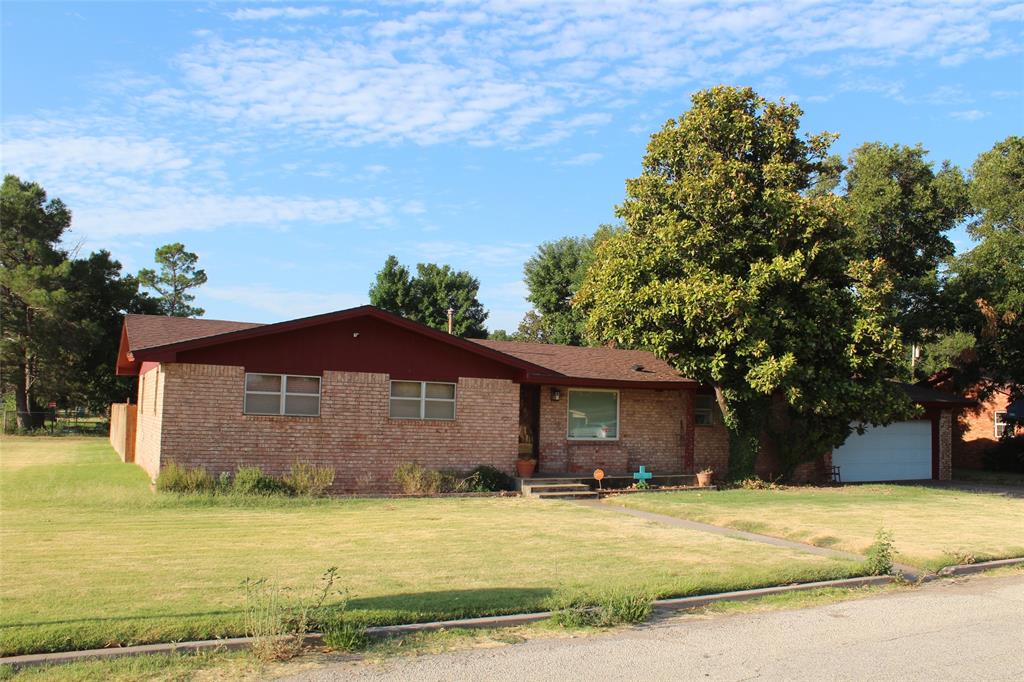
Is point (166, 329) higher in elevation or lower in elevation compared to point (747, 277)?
lower

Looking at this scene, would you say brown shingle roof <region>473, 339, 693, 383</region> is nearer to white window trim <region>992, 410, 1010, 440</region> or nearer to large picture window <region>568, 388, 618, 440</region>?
large picture window <region>568, 388, 618, 440</region>

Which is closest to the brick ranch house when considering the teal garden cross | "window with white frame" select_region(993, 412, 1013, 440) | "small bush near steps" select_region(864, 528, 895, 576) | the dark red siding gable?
the dark red siding gable

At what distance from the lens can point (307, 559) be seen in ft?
32.6

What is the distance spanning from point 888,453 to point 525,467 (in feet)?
43.0

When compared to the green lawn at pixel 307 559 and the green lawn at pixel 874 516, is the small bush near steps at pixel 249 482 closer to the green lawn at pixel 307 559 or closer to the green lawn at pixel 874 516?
the green lawn at pixel 307 559

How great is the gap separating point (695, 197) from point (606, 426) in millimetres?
A: 6388

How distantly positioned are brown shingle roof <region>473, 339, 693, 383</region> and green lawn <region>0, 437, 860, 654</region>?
20.1 feet

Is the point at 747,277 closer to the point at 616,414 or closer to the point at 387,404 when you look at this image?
the point at 616,414

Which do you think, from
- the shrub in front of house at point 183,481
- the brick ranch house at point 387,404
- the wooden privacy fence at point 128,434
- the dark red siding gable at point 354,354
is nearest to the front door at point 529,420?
the brick ranch house at point 387,404

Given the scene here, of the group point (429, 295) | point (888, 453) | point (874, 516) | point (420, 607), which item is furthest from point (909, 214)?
point (429, 295)

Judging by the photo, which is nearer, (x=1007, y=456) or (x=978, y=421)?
(x=1007, y=456)

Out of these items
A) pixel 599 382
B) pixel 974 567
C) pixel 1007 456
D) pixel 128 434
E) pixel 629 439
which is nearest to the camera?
pixel 974 567

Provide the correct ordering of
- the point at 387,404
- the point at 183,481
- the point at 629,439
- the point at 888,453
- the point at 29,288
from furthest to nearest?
the point at 29,288
the point at 888,453
the point at 629,439
the point at 387,404
the point at 183,481

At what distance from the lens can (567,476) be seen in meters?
20.6
